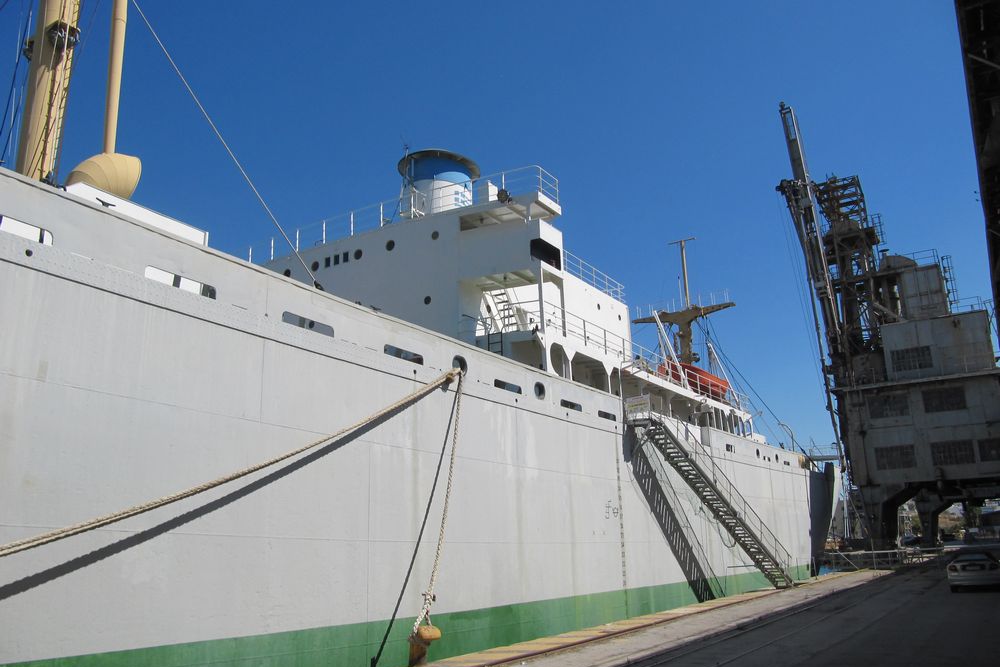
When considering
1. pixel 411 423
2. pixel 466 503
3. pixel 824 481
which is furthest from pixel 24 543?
pixel 824 481

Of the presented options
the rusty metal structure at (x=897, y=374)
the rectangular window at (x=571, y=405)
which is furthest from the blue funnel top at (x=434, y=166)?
the rusty metal structure at (x=897, y=374)

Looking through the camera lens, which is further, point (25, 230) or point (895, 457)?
point (895, 457)

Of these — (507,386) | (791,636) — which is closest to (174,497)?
(507,386)

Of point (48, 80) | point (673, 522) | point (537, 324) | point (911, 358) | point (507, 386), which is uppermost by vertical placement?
point (48, 80)

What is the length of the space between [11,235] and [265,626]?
14.8 feet

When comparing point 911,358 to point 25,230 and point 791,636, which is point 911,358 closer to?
point 791,636

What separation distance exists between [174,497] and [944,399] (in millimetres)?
30783

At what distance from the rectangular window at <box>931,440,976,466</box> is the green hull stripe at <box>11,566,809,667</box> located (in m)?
19.0

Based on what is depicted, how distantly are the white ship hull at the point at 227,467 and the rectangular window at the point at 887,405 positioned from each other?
2344cm

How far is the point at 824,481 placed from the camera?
95.5ft

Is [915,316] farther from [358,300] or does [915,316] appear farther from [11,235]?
[11,235]

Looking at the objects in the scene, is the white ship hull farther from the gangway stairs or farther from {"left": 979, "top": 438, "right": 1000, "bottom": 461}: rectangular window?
{"left": 979, "top": 438, "right": 1000, "bottom": 461}: rectangular window

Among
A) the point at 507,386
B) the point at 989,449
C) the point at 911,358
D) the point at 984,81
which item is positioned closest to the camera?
the point at 984,81

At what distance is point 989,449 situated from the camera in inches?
1126
